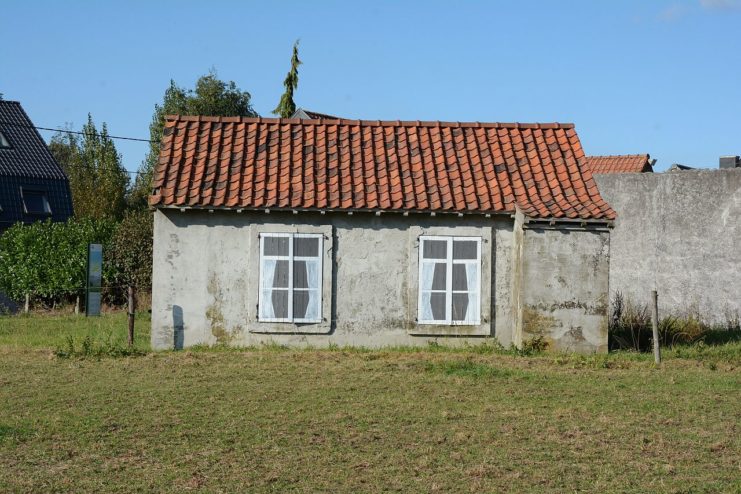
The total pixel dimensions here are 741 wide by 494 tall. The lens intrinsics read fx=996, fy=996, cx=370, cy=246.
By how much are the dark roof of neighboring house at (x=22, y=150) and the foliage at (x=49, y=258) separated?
11709mm

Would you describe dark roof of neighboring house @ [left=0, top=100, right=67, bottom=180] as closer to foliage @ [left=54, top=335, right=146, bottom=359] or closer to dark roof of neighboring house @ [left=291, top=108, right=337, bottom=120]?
dark roof of neighboring house @ [left=291, top=108, right=337, bottom=120]

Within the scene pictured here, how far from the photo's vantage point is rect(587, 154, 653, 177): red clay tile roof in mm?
37969

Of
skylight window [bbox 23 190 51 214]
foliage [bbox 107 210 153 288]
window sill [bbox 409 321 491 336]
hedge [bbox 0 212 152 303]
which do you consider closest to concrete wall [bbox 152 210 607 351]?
window sill [bbox 409 321 491 336]

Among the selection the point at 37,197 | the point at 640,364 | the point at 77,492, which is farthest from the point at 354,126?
the point at 37,197

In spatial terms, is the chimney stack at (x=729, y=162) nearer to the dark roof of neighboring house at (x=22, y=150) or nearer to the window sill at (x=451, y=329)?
the window sill at (x=451, y=329)

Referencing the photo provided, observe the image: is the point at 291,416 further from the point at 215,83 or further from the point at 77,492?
the point at 215,83

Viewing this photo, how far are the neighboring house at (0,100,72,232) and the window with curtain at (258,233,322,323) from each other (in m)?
26.0

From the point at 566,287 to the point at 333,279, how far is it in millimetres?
4094

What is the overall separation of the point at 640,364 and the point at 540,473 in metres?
7.88

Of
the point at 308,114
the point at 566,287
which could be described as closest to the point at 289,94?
the point at 308,114

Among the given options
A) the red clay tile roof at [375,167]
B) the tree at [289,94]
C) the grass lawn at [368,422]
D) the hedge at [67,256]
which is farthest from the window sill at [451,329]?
the tree at [289,94]

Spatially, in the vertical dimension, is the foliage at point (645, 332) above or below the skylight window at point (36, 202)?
below

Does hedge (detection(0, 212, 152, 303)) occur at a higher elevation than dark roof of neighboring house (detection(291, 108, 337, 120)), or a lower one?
lower

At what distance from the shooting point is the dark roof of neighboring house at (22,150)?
41656mm
